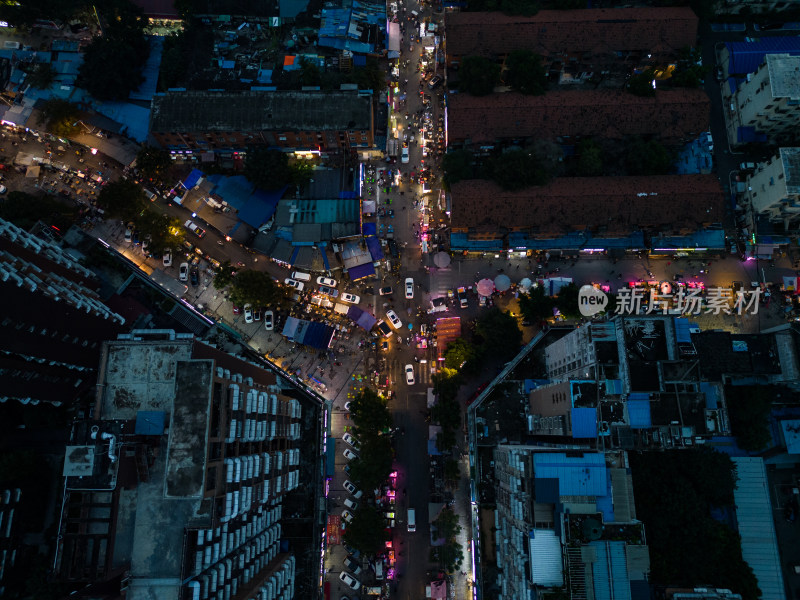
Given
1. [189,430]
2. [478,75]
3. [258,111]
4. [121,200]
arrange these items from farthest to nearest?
[478,75] < [258,111] < [121,200] < [189,430]

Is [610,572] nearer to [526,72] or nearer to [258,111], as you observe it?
[526,72]

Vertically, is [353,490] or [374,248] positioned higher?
[374,248]

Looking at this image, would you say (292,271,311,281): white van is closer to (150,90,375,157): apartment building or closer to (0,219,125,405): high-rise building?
(150,90,375,157): apartment building

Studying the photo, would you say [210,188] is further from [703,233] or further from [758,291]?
[758,291]

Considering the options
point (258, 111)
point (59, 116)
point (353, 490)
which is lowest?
point (353, 490)

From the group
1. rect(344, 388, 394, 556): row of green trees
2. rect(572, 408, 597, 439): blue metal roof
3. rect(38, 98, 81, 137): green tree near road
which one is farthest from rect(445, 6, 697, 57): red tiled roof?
rect(38, 98, 81, 137): green tree near road

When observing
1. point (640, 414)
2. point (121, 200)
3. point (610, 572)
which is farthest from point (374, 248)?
point (610, 572)
